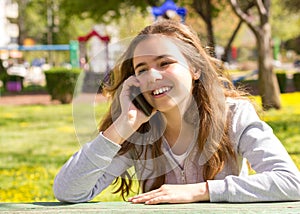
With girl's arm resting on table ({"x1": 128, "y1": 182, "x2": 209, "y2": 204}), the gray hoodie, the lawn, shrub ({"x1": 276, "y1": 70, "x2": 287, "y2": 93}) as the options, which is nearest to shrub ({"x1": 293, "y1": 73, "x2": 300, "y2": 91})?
shrub ({"x1": 276, "y1": 70, "x2": 287, "y2": 93})

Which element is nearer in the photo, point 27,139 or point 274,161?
point 274,161

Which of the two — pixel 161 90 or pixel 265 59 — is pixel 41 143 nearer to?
pixel 265 59

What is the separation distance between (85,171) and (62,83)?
53.9ft

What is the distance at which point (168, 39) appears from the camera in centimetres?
216

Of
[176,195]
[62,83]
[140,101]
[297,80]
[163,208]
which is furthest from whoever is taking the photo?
[297,80]

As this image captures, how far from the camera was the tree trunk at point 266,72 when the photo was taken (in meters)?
13.1

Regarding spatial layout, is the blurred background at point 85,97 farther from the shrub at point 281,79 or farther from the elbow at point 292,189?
the elbow at point 292,189

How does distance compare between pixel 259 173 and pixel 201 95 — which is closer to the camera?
pixel 259 173

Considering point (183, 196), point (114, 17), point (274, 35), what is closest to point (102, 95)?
point (183, 196)

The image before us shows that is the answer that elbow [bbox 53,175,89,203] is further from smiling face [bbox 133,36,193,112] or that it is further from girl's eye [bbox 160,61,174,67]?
girl's eye [bbox 160,61,174,67]

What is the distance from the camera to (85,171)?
2193 millimetres

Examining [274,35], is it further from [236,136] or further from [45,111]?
[236,136]

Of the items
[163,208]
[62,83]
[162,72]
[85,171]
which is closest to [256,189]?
[163,208]

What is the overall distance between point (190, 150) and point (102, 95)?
1.29 ft
